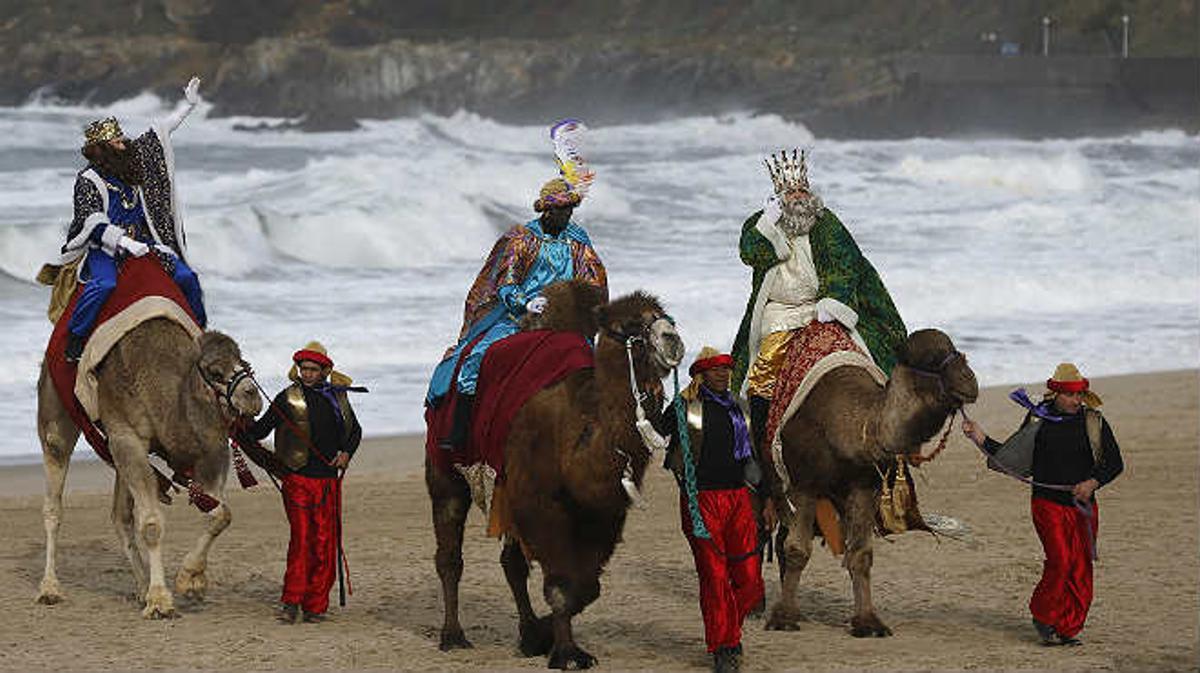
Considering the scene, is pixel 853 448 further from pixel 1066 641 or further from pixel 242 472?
pixel 242 472

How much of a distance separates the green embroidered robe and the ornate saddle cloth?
31 cm

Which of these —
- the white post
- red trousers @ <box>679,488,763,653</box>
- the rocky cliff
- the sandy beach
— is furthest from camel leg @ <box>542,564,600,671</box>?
the white post

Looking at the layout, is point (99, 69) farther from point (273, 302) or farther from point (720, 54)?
point (273, 302)

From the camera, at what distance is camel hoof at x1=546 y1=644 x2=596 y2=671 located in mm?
10305

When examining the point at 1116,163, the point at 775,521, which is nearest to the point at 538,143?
the point at 1116,163

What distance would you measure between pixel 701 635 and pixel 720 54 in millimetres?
91255

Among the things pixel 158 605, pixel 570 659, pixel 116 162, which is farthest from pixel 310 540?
pixel 116 162

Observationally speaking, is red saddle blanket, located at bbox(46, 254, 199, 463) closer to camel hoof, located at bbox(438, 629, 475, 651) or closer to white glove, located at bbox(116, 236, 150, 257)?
white glove, located at bbox(116, 236, 150, 257)

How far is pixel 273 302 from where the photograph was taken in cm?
2703

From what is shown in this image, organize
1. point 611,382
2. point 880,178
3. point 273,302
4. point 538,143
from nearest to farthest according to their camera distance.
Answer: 1. point 611,382
2. point 273,302
3. point 880,178
4. point 538,143

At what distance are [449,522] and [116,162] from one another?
8.93 ft

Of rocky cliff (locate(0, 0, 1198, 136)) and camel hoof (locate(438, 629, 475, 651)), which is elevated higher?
rocky cliff (locate(0, 0, 1198, 136))

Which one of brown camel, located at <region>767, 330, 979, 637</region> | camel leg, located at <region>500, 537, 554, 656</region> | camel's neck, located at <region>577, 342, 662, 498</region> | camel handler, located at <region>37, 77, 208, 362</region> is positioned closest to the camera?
camel's neck, located at <region>577, 342, 662, 498</region>

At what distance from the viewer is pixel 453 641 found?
11.0 meters
